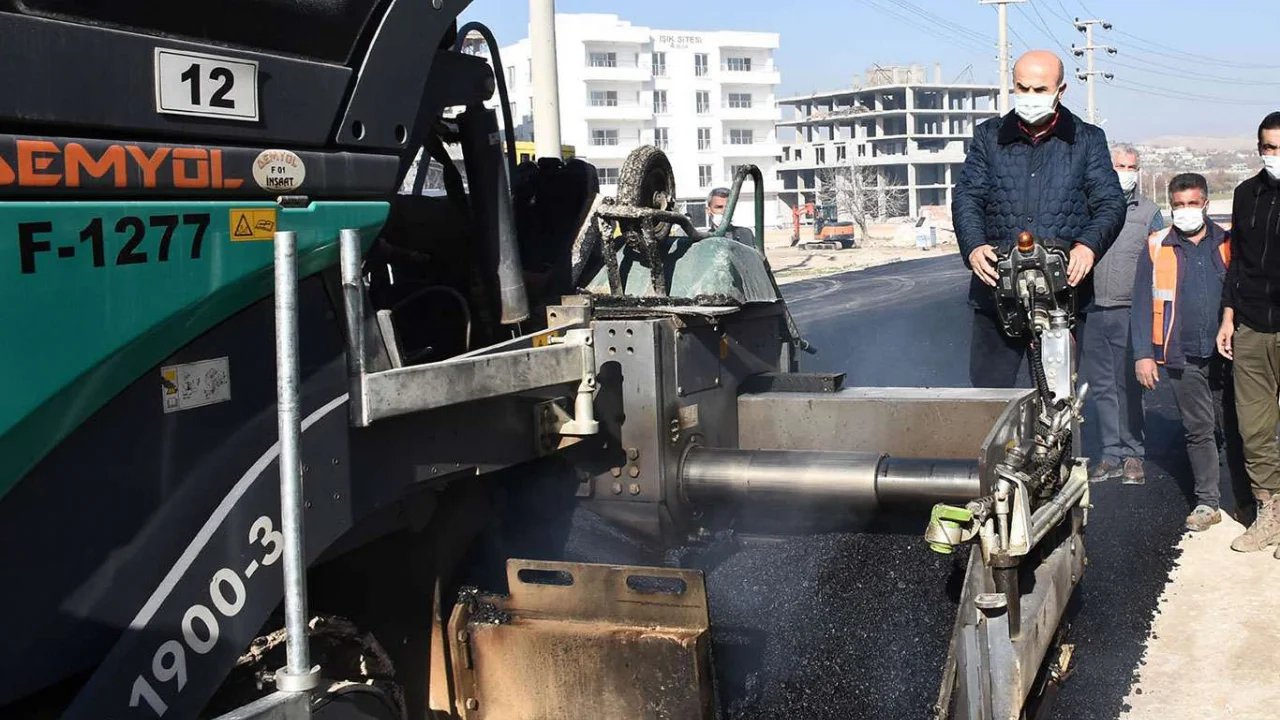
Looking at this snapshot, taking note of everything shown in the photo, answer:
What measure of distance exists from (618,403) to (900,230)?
57.7 m

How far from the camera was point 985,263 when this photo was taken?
5.01 meters

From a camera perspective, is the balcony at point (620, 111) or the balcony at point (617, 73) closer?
the balcony at point (620, 111)

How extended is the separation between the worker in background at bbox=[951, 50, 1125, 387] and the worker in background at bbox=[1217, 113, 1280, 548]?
148 centimetres

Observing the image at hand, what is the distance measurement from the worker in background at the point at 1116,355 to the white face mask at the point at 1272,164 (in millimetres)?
1553

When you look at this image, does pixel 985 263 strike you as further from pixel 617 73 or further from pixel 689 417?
pixel 617 73

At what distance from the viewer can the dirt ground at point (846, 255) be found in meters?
35.8

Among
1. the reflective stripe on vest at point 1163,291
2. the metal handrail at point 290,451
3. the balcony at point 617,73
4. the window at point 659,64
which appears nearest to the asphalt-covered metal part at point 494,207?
the metal handrail at point 290,451

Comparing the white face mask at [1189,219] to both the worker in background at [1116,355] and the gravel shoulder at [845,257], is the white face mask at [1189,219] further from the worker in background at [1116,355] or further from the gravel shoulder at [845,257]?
the gravel shoulder at [845,257]

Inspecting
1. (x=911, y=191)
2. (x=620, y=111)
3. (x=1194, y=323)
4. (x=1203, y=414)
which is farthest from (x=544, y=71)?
(x=911, y=191)

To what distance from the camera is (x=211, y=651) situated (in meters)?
2.41

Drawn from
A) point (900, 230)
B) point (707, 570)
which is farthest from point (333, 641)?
point (900, 230)

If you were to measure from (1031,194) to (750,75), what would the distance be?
319 ft

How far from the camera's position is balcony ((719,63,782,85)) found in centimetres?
9869

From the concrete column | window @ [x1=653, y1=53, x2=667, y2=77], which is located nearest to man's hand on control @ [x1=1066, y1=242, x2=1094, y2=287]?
window @ [x1=653, y1=53, x2=667, y2=77]
